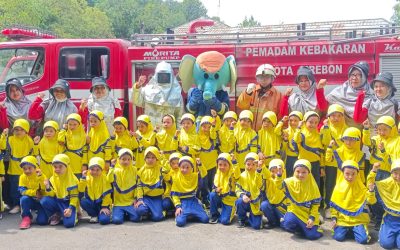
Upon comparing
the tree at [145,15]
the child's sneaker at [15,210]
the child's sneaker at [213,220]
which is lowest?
the child's sneaker at [15,210]

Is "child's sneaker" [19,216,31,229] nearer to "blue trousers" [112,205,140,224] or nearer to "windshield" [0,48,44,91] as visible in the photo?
"blue trousers" [112,205,140,224]

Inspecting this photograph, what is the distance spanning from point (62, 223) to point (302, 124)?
311 centimetres

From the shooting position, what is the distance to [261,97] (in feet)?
22.6

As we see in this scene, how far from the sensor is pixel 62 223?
6.08 metres

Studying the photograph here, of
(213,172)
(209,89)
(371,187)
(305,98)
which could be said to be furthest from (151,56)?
(371,187)

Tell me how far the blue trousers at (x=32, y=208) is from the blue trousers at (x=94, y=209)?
1.54ft

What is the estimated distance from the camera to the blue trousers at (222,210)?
5977mm

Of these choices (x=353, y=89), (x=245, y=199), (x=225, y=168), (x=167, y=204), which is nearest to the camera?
(x=245, y=199)

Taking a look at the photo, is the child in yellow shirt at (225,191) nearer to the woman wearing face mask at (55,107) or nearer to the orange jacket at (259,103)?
the orange jacket at (259,103)

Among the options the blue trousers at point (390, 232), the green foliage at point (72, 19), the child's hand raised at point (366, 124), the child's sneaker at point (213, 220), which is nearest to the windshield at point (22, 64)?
the child's sneaker at point (213, 220)

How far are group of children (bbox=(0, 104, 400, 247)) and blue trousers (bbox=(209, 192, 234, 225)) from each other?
1cm

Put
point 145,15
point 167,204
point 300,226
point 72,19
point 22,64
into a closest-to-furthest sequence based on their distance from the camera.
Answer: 1. point 300,226
2. point 167,204
3. point 22,64
4. point 72,19
5. point 145,15

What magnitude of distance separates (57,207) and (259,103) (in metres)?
2.90

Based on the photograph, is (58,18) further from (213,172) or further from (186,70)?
(213,172)
